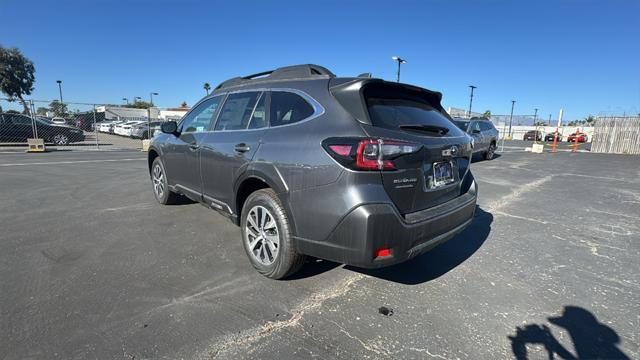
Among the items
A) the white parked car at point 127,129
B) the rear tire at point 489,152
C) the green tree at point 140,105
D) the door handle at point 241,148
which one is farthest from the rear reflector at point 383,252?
the green tree at point 140,105

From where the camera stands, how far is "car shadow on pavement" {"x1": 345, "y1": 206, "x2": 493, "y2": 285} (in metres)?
3.14

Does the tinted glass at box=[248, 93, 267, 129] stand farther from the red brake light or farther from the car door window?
the red brake light

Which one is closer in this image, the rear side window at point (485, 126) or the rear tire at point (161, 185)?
the rear tire at point (161, 185)

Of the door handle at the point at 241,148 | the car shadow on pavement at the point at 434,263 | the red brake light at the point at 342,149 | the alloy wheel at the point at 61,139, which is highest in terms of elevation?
the red brake light at the point at 342,149

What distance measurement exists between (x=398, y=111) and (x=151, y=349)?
2484 millimetres

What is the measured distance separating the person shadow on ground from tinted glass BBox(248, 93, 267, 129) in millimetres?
2620

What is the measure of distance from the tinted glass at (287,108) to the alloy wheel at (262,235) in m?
0.80

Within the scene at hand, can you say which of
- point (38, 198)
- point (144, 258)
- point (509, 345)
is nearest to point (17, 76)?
point (38, 198)

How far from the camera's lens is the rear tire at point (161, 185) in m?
5.18

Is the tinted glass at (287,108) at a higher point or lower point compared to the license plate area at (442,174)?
higher

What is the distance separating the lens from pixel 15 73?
40312 millimetres

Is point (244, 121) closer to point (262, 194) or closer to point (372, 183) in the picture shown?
point (262, 194)

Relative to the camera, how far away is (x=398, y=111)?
2.83 metres

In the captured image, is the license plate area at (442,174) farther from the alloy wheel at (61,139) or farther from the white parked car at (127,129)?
the white parked car at (127,129)
